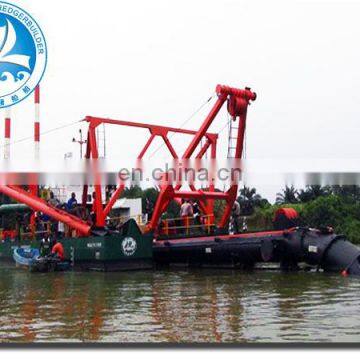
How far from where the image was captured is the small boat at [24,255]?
2204 centimetres

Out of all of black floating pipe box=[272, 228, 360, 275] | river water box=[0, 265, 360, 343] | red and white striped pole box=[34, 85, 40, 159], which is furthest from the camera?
black floating pipe box=[272, 228, 360, 275]

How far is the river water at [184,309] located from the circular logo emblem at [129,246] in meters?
2.43

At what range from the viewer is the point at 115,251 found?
62.8 feet

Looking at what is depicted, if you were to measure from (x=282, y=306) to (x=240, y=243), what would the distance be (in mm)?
7887

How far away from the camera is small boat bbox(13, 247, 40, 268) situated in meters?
22.0

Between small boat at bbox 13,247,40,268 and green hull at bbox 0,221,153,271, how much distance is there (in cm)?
220

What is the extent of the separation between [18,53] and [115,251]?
37.8 feet

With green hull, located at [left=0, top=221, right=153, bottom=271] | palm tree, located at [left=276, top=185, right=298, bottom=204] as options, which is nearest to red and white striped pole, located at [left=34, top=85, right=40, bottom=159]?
palm tree, located at [left=276, top=185, right=298, bottom=204]

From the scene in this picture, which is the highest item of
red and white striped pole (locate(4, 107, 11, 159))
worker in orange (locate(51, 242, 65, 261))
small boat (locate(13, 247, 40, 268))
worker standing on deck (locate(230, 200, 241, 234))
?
red and white striped pole (locate(4, 107, 11, 159))

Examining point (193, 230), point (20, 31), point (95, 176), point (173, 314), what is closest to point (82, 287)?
point (95, 176)

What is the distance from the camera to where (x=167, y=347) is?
6602mm

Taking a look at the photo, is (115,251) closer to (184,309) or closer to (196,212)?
(196,212)

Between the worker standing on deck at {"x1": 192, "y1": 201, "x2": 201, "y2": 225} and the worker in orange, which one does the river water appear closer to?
the worker in orange

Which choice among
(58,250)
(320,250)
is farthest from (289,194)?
(58,250)
